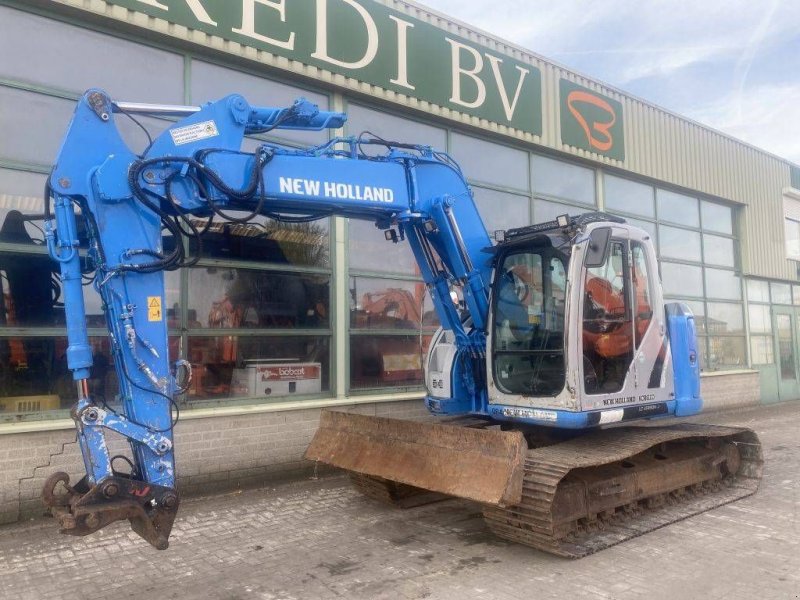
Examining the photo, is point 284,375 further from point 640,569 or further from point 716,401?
point 716,401

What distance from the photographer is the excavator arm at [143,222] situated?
147 inches

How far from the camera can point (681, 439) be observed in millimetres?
6359

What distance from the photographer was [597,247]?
18.0 ft

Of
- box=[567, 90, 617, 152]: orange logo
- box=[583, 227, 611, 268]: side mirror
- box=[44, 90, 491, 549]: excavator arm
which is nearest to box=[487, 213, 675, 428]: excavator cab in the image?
box=[583, 227, 611, 268]: side mirror

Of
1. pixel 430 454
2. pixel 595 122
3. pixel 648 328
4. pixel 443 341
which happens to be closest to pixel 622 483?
pixel 648 328

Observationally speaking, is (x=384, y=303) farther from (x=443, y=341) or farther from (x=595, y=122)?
(x=595, y=122)

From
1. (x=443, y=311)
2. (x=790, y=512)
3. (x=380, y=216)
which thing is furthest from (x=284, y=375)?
A: (x=790, y=512)

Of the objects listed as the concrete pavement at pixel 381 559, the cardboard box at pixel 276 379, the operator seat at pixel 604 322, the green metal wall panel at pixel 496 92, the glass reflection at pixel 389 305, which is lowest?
the concrete pavement at pixel 381 559

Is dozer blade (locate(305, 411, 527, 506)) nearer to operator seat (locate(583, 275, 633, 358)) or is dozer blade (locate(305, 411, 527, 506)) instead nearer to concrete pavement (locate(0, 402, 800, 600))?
concrete pavement (locate(0, 402, 800, 600))

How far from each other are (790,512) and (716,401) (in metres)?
7.78

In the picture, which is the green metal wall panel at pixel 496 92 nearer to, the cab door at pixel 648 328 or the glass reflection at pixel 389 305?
the glass reflection at pixel 389 305

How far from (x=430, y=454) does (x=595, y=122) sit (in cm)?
851

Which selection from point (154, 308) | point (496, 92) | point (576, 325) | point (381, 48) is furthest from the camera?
point (496, 92)

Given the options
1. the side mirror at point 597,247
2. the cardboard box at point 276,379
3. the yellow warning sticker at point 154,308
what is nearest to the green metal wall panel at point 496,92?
the cardboard box at point 276,379
